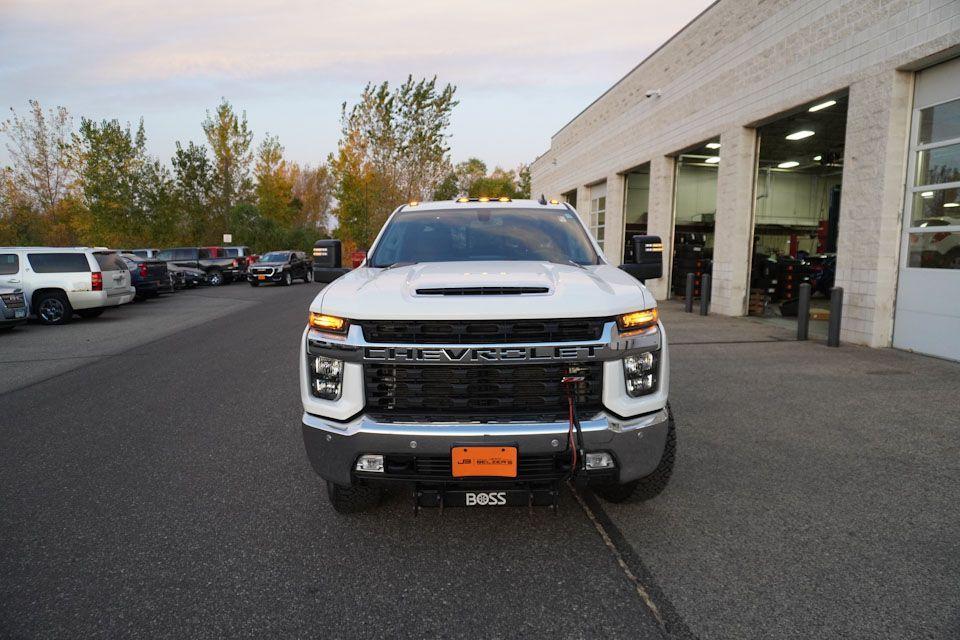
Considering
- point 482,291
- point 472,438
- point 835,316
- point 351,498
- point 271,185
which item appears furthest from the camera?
point 271,185

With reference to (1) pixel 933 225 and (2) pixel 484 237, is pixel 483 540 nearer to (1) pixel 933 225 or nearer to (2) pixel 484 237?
(2) pixel 484 237

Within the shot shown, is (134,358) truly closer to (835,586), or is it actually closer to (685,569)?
(685,569)

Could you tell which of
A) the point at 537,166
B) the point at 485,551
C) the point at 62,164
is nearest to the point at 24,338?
the point at 485,551

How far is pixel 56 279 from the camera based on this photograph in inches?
554

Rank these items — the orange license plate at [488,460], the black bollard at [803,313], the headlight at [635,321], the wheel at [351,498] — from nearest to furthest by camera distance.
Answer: the orange license plate at [488,460] < the headlight at [635,321] < the wheel at [351,498] < the black bollard at [803,313]

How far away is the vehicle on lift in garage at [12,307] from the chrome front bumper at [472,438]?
1230 centimetres

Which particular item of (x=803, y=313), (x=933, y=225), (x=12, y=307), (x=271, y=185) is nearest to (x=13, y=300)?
(x=12, y=307)

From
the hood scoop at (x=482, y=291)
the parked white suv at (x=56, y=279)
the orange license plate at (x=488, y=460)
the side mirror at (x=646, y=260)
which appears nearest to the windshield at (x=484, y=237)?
the side mirror at (x=646, y=260)

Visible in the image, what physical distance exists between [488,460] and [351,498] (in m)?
1.12

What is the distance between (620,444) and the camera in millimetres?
2934

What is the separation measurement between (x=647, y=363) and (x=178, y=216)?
3951 centimetres

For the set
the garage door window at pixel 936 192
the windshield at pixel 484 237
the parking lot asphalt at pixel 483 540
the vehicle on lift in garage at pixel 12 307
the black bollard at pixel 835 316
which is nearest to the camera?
the parking lot asphalt at pixel 483 540

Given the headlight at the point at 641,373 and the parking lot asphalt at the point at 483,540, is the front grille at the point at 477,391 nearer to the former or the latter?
the headlight at the point at 641,373

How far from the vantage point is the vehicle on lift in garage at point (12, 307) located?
39.1ft
